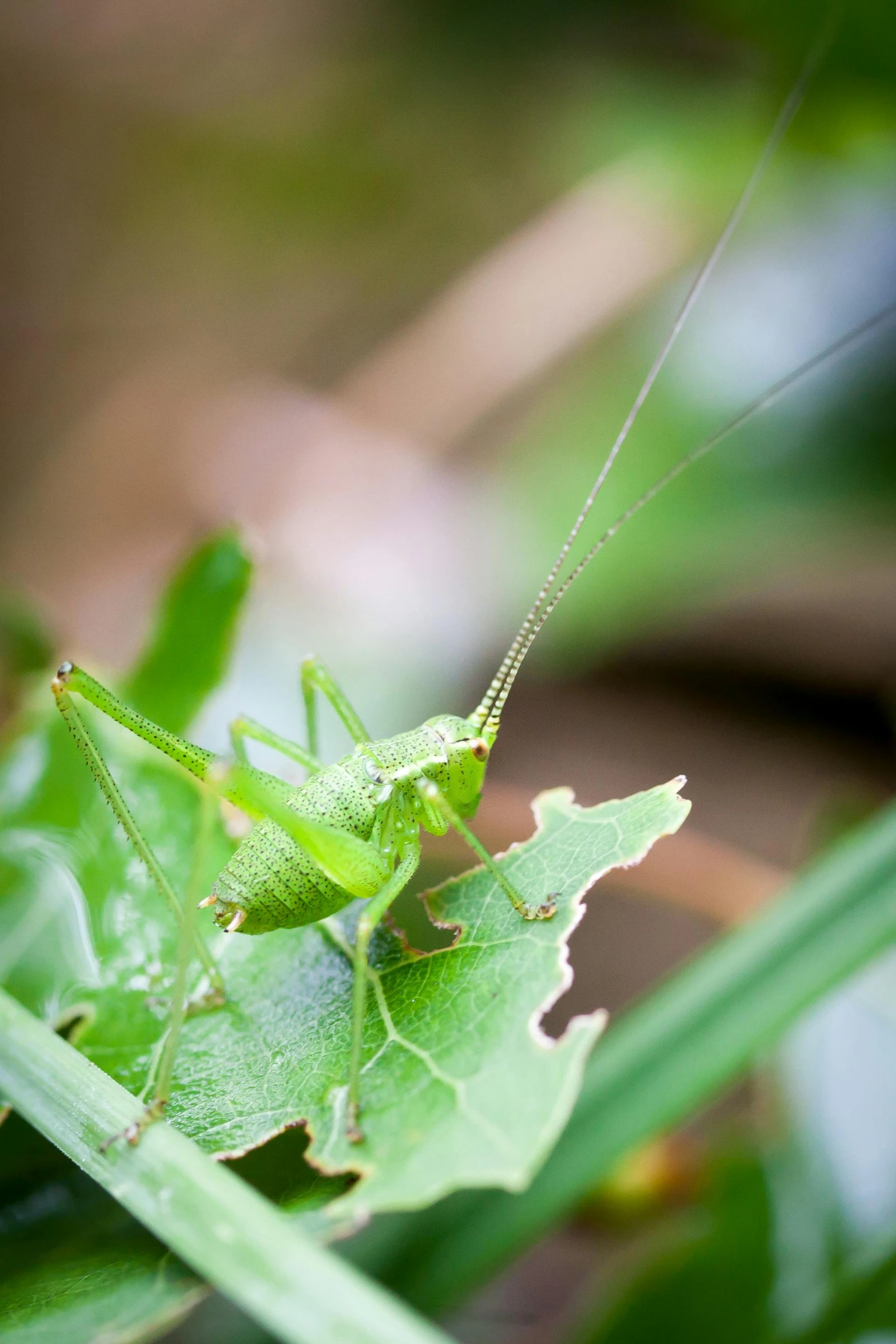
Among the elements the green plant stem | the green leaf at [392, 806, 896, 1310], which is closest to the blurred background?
the green leaf at [392, 806, 896, 1310]

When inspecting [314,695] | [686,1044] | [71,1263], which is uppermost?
[314,695]

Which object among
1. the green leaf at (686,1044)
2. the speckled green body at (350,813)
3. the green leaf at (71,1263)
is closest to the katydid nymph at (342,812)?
the speckled green body at (350,813)

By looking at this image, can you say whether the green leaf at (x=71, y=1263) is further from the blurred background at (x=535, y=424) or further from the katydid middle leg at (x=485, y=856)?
the katydid middle leg at (x=485, y=856)

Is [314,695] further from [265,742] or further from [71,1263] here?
[71,1263]

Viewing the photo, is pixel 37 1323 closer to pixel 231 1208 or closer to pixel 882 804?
pixel 231 1208

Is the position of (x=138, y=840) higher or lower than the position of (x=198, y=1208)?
higher

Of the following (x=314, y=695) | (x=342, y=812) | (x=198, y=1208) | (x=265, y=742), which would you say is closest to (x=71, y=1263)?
(x=198, y=1208)
